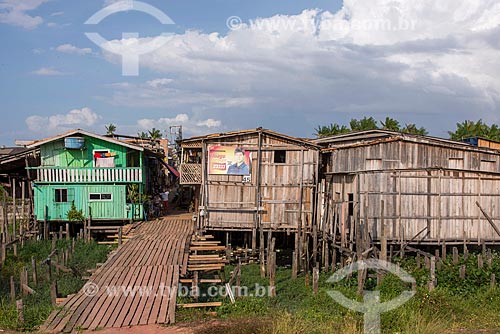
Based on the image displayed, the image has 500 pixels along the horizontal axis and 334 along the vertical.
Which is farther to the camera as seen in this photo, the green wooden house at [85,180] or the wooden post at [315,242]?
the green wooden house at [85,180]

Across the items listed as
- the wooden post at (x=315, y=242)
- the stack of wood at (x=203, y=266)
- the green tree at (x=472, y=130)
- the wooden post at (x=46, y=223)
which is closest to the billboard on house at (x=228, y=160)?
the stack of wood at (x=203, y=266)

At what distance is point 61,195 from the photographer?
2488 centimetres

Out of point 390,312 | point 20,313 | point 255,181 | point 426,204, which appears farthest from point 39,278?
point 426,204

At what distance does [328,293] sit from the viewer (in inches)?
634

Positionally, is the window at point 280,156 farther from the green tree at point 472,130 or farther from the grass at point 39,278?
the green tree at point 472,130

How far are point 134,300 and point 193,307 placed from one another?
156 centimetres

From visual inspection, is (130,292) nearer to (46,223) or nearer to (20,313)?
(20,313)

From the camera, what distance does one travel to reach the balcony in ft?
81.0

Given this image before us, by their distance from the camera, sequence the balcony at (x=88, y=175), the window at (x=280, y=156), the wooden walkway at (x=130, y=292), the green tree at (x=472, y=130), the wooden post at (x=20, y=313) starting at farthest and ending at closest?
1. the green tree at (x=472, y=130)
2. the balcony at (x=88, y=175)
3. the window at (x=280, y=156)
4. the wooden post at (x=20, y=313)
5. the wooden walkway at (x=130, y=292)

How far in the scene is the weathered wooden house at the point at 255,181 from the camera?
73.4ft

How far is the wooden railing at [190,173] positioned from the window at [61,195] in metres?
6.33

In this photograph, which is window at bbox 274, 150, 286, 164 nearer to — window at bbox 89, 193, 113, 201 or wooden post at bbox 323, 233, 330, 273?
wooden post at bbox 323, 233, 330, 273

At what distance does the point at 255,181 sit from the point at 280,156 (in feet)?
5.35

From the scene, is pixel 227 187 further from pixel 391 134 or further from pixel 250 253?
pixel 391 134
